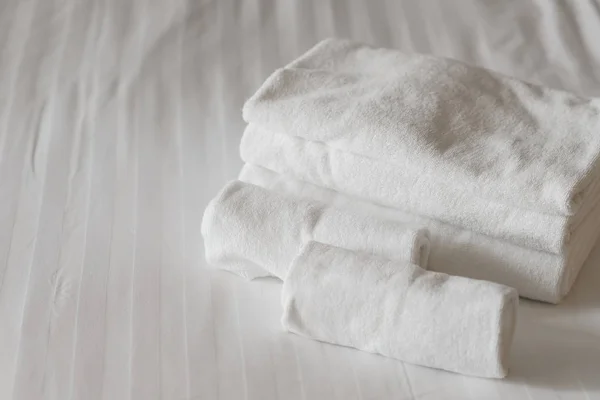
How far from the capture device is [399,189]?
109 cm

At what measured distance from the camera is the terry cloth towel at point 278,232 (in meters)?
1.04

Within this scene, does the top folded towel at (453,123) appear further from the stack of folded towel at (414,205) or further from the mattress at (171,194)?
the mattress at (171,194)

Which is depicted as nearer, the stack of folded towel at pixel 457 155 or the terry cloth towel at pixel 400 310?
the terry cloth towel at pixel 400 310

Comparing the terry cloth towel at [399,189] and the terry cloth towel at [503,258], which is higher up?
the terry cloth towel at [399,189]

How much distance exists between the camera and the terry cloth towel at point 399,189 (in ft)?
3.36

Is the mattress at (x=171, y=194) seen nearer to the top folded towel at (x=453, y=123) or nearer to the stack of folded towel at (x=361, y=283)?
the stack of folded towel at (x=361, y=283)

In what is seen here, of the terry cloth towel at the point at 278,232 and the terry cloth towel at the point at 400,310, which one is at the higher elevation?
the terry cloth towel at the point at 278,232

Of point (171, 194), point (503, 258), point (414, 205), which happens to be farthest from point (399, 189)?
point (171, 194)

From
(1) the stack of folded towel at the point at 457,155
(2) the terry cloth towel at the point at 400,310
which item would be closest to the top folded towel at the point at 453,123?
(1) the stack of folded towel at the point at 457,155

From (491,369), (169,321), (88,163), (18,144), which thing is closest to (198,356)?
(169,321)

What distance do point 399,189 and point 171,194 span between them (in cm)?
36

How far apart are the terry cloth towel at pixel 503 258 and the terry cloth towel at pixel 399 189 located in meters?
0.01

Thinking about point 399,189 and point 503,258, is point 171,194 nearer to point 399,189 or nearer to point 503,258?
point 399,189

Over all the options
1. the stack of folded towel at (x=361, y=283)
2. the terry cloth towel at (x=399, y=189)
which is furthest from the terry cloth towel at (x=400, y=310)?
the terry cloth towel at (x=399, y=189)
